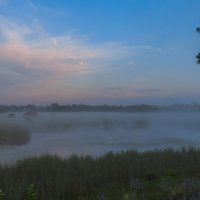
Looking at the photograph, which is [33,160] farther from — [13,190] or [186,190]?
[186,190]

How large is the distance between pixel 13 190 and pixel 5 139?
1102 inches

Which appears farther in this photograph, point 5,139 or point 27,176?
point 5,139

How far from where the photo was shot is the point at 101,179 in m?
10.3

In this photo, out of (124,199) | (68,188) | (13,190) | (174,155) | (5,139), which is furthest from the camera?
(5,139)

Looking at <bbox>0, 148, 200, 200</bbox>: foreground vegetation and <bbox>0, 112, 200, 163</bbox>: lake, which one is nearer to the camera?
<bbox>0, 148, 200, 200</bbox>: foreground vegetation

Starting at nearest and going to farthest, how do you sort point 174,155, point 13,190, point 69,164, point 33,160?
point 13,190, point 69,164, point 33,160, point 174,155

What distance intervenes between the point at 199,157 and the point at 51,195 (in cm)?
902

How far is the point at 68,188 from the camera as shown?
917 centimetres

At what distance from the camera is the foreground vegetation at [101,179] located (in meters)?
6.66

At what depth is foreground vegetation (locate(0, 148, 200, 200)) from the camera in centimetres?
666

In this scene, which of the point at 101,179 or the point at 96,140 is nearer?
the point at 101,179

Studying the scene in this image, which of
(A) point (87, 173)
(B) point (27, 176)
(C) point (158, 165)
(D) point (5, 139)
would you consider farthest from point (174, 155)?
(D) point (5, 139)

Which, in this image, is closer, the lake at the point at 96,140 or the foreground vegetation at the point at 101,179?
the foreground vegetation at the point at 101,179

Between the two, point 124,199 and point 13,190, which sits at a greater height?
point 124,199
